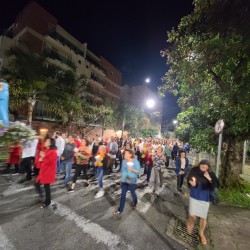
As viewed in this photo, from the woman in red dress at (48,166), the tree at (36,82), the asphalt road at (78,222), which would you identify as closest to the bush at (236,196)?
the asphalt road at (78,222)

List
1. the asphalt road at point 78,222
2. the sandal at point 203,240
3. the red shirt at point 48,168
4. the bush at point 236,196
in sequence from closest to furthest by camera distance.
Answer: the asphalt road at point 78,222 < the sandal at point 203,240 < the red shirt at point 48,168 < the bush at point 236,196

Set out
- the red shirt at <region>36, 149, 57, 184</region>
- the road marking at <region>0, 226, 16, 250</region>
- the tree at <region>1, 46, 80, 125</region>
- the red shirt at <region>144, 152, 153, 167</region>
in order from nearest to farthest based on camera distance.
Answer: the road marking at <region>0, 226, 16, 250</region>, the red shirt at <region>36, 149, 57, 184</region>, the red shirt at <region>144, 152, 153, 167</region>, the tree at <region>1, 46, 80, 125</region>

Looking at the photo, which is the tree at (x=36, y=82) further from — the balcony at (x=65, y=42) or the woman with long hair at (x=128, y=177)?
the balcony at (x=65, y=42)

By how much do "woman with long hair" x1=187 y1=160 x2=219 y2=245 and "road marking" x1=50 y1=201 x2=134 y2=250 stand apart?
5.28 feet

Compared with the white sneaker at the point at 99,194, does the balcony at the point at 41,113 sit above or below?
above

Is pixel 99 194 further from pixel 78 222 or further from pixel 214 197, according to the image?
pixel 214 197

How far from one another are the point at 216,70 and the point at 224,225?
6042mm

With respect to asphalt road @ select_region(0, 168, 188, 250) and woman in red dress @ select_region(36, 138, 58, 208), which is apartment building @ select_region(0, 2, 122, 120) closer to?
woman in red dress @ select_region(36, 138, 58, 208)

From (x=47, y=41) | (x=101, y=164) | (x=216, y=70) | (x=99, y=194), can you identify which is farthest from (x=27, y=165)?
(x=47, y=41)

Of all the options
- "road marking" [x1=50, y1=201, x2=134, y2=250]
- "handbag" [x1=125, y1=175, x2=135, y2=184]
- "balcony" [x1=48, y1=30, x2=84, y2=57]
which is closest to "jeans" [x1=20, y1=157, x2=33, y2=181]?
"road marking" [x1=50, y1=201, x2=134, y2=250]

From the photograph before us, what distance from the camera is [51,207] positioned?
5.23m

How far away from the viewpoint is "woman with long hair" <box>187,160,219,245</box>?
14.1ft

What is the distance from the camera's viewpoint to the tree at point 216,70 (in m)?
5.59

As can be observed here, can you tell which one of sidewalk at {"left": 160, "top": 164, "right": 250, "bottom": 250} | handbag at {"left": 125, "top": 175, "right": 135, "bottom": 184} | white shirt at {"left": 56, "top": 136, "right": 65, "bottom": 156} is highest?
white shirt at {"left": 56, "top": 136, "right": 65, "bottom": 156}
